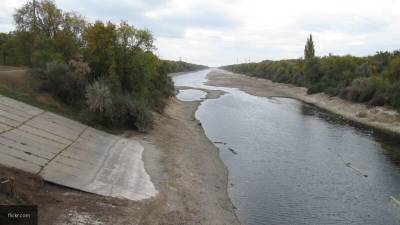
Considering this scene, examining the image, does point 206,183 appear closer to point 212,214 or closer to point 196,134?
point 212,214

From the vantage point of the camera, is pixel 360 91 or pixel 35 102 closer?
pixel 35 102

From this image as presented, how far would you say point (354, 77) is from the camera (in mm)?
76375

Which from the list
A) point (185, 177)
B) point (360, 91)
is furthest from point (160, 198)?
point (360, 91)

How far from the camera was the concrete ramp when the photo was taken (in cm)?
2105

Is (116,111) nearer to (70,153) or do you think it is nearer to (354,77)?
(70,153)

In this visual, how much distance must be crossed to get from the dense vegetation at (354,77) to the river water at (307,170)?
1104 cm

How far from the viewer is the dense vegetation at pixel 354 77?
5800 centimetres

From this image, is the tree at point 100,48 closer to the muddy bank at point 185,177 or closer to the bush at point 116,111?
the bush at point 116,111

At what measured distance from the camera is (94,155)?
26.5m

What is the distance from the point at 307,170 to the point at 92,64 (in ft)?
81.2

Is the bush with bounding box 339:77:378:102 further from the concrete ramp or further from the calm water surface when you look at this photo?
the concrete ramp

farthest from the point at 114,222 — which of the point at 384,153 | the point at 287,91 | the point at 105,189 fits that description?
the point at 287,91

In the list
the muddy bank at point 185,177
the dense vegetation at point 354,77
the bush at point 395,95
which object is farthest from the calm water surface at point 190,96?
the muddy bank at point 185,177

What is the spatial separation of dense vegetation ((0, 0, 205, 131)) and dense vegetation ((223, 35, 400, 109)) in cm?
2879
